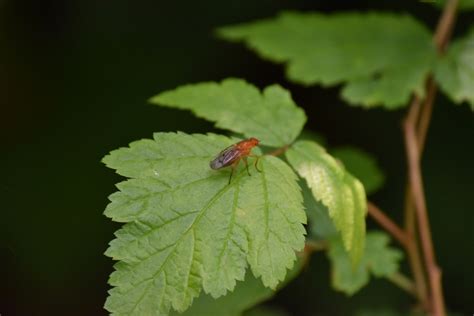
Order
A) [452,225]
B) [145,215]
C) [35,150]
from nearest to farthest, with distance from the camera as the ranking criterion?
1. [145,215]
2. [452,225]
3. [35,150]

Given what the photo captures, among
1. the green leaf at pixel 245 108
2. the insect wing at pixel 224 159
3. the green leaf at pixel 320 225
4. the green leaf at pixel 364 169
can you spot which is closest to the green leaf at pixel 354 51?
the green leaf at pixel 364 169

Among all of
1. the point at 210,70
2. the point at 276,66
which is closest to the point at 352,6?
the point at 276,66

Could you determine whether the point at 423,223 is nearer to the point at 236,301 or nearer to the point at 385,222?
the point at 385,222

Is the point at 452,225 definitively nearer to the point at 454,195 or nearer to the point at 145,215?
the point at 454,195

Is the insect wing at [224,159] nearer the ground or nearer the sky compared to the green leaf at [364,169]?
nearer the sky

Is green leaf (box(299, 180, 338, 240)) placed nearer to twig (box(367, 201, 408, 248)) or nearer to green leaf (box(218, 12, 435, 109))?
twig (box(367, 201, 408, 248))

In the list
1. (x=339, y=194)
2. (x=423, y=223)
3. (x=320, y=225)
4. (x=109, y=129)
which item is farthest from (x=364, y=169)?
(x=109, y=129)

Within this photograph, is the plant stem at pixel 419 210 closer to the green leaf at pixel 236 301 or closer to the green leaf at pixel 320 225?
the green leaf at pixel 320 225

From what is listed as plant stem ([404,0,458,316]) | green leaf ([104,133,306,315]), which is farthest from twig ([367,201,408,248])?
green leaf ([104,133,306,315])
